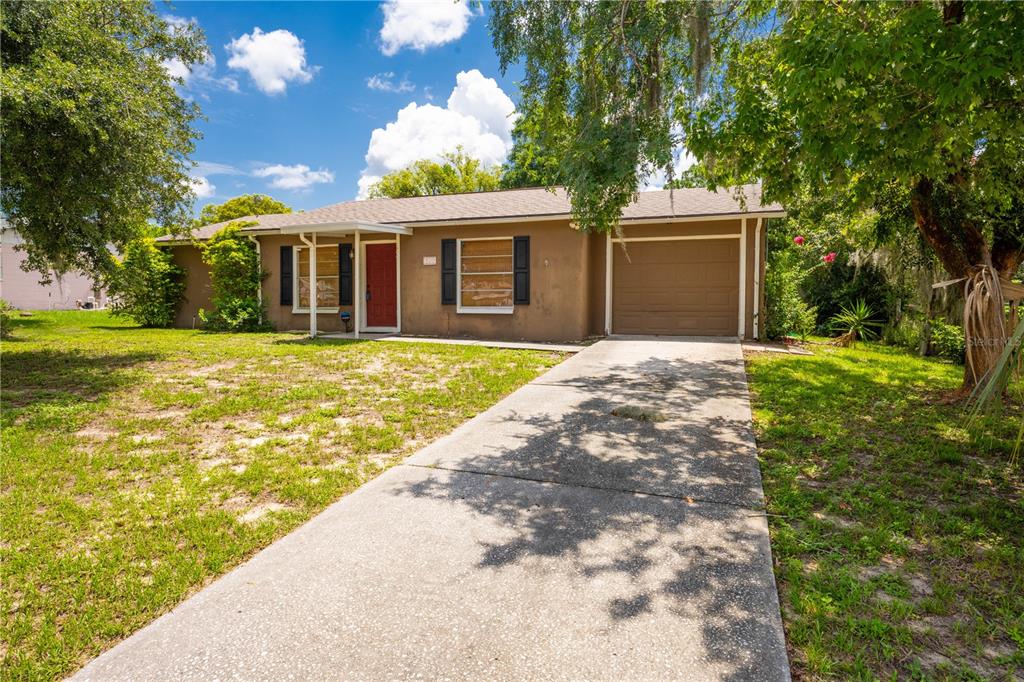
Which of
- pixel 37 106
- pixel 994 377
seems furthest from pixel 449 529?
pixel 37 106

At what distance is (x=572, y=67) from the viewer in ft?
19.5

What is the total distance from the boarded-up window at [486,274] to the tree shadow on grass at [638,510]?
6821mm

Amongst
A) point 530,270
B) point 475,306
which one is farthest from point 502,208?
point 475,306

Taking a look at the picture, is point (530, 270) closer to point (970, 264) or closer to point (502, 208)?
point (502, 208)

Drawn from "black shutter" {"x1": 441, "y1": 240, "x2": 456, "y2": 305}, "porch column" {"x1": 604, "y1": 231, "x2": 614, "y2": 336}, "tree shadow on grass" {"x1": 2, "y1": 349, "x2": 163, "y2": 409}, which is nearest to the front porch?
"black shutter" {"x1": 441, "y1": 240, "x2": 456, "y2": 305}

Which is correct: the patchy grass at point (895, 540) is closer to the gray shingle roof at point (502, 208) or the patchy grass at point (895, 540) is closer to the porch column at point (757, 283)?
the porch column at point (757, 283)

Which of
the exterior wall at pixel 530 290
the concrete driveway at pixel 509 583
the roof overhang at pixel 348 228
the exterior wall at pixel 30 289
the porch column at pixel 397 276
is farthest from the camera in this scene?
the exterior wall at pixel 30 289

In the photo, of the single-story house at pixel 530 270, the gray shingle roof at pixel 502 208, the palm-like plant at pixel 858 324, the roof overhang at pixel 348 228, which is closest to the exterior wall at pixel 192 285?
the gray shingle roof at pixel 502 208

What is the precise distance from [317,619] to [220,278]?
14.0 meters

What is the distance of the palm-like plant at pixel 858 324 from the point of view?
39.3 feet

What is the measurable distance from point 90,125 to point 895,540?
895 cm

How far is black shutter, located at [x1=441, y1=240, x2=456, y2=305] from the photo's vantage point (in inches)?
485

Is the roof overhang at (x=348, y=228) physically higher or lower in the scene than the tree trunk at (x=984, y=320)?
higher

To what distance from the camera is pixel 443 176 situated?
35.4 m
